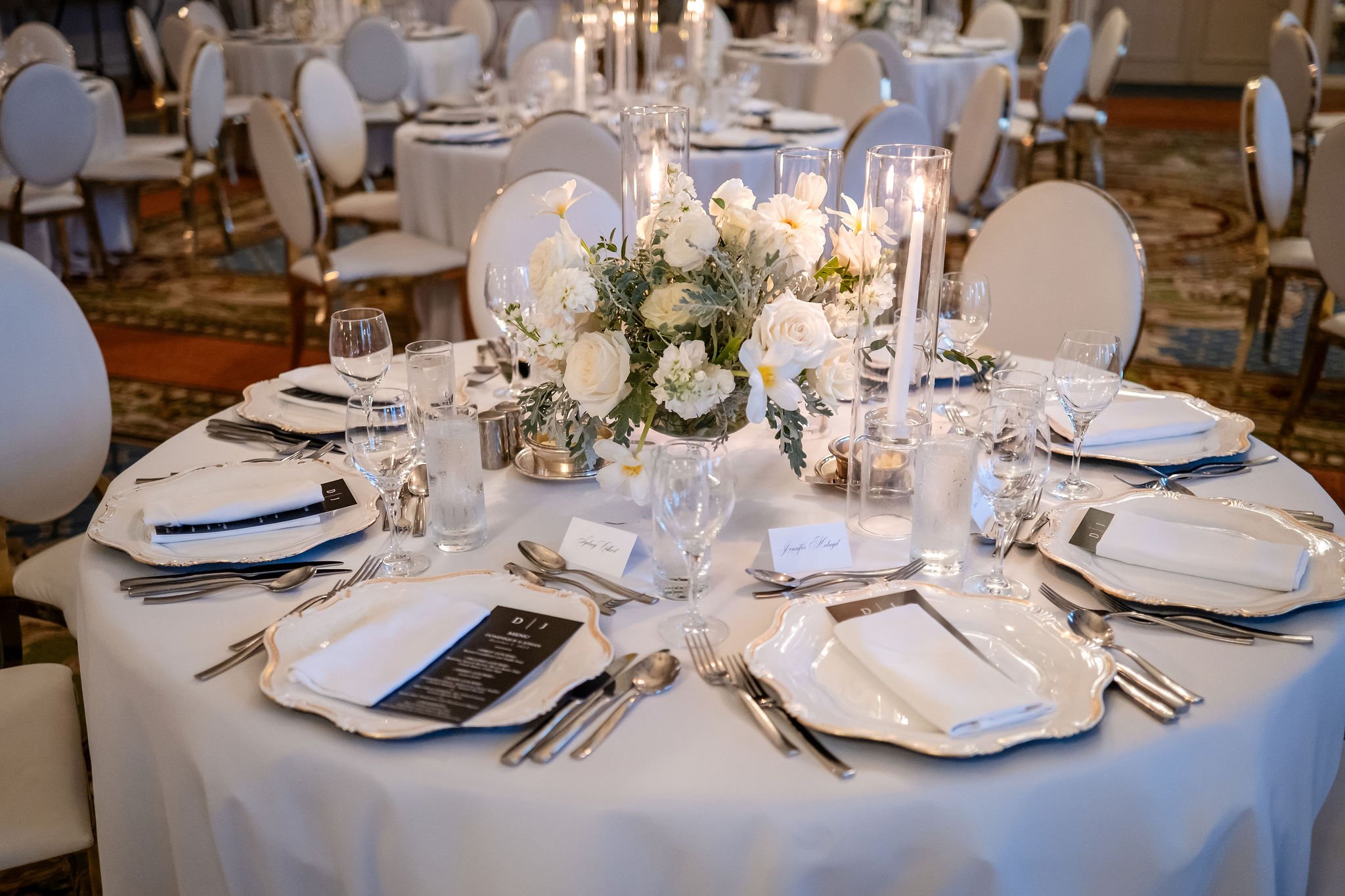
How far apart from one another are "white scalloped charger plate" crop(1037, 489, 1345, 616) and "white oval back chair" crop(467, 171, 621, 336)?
1.56 meters

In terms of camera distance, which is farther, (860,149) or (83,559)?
(860,149)

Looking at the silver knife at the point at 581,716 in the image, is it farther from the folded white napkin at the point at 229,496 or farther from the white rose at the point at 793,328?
the folded white napkin at the point at 229,496

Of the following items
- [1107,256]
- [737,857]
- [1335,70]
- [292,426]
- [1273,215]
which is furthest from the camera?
[1335,70]

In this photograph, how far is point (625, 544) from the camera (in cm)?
140

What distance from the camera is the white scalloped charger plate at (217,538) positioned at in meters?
1.42

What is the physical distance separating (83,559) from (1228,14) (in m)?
12.1

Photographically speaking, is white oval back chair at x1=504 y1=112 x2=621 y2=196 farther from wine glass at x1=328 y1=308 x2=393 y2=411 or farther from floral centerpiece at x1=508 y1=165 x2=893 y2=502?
floral centerpiece at x1=508 y1=165 x2=893 y2=502

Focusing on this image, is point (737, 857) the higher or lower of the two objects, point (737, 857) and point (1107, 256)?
the lower

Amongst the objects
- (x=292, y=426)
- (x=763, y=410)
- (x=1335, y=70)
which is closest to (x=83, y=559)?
(x=292, y=426)

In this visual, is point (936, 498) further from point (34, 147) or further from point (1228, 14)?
point (1228, 14)

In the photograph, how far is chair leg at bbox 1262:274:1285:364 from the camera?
4270 mm

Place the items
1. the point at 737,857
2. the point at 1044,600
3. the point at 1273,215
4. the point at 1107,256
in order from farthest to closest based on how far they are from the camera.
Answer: the point at 1273,215 → the point at 1107,256 → the point at 1044,600 → the point at 737,857

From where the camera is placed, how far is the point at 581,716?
112 centimetres

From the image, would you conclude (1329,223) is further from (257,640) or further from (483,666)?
(257,640)
